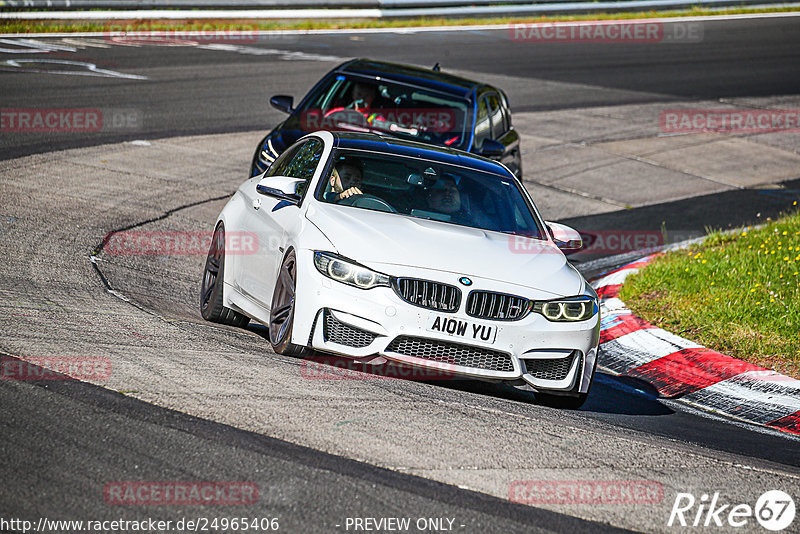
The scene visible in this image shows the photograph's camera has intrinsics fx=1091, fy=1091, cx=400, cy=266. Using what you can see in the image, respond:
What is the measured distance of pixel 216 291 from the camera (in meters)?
8.13

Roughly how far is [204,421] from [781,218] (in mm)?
10500

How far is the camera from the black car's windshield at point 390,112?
11.9 metres

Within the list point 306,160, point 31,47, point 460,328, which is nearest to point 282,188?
point 306,160

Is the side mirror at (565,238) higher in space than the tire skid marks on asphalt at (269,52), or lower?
higher

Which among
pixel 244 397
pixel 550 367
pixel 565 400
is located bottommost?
pixel 565 400

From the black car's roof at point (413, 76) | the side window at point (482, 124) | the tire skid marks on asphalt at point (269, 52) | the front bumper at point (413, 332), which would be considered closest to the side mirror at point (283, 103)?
the black car's roof at point (413, 76)

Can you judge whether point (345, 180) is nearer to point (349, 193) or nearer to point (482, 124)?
point (349, 193)

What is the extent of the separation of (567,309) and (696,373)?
215 cm

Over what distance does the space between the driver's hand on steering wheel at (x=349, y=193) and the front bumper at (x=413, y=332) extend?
3.28 ft

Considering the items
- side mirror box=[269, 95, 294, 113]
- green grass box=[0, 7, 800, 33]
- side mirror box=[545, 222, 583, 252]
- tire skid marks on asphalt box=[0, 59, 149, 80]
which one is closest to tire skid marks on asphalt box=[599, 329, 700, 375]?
side mirror box=[545, 222, 583, 252]

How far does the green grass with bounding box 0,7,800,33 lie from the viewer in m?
23.7

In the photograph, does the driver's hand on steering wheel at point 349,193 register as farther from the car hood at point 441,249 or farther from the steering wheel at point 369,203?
the car hood at point 441,249

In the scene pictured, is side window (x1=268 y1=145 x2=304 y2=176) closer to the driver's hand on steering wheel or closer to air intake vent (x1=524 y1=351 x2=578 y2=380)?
the driver's hand on steering wheel

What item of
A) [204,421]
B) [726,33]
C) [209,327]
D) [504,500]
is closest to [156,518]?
[204,421]
